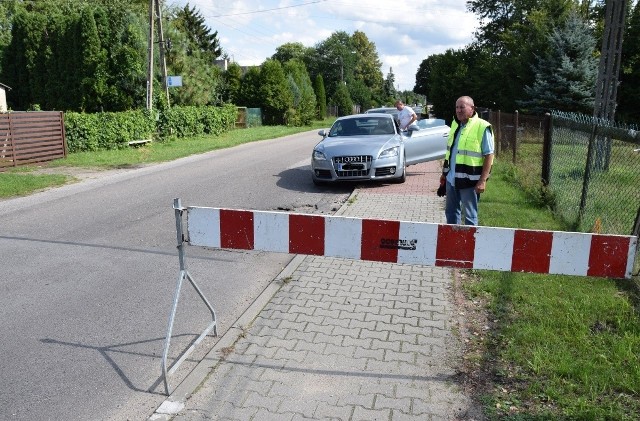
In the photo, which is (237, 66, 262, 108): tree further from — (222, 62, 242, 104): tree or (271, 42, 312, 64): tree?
(271, 42, 312, 64): tree

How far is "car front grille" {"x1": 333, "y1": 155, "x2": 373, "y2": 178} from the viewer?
37.9ft

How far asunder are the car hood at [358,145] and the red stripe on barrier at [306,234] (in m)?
7.71

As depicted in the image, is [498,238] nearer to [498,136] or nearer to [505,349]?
[505,349]

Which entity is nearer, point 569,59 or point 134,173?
point 134,173

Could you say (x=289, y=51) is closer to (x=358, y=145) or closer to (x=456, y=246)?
(x=358, y=145)

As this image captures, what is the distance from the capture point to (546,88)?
2491 centimetres

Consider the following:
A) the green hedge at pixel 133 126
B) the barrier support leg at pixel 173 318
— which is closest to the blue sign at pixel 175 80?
the green hedge at pixel 133 126

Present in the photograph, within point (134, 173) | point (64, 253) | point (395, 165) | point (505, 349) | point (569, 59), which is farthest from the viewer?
point (569, 59)

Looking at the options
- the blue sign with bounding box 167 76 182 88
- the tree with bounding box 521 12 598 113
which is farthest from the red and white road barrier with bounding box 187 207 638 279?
the tree with bounding box 521 12 598 113

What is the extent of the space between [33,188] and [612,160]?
11.8m

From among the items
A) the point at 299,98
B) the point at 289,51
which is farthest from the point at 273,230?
the point at 289,51

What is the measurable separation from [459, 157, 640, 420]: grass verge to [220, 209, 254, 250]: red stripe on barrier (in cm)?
185

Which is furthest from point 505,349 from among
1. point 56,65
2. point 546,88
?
point 56,65

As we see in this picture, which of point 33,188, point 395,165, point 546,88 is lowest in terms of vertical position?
point 33,188
